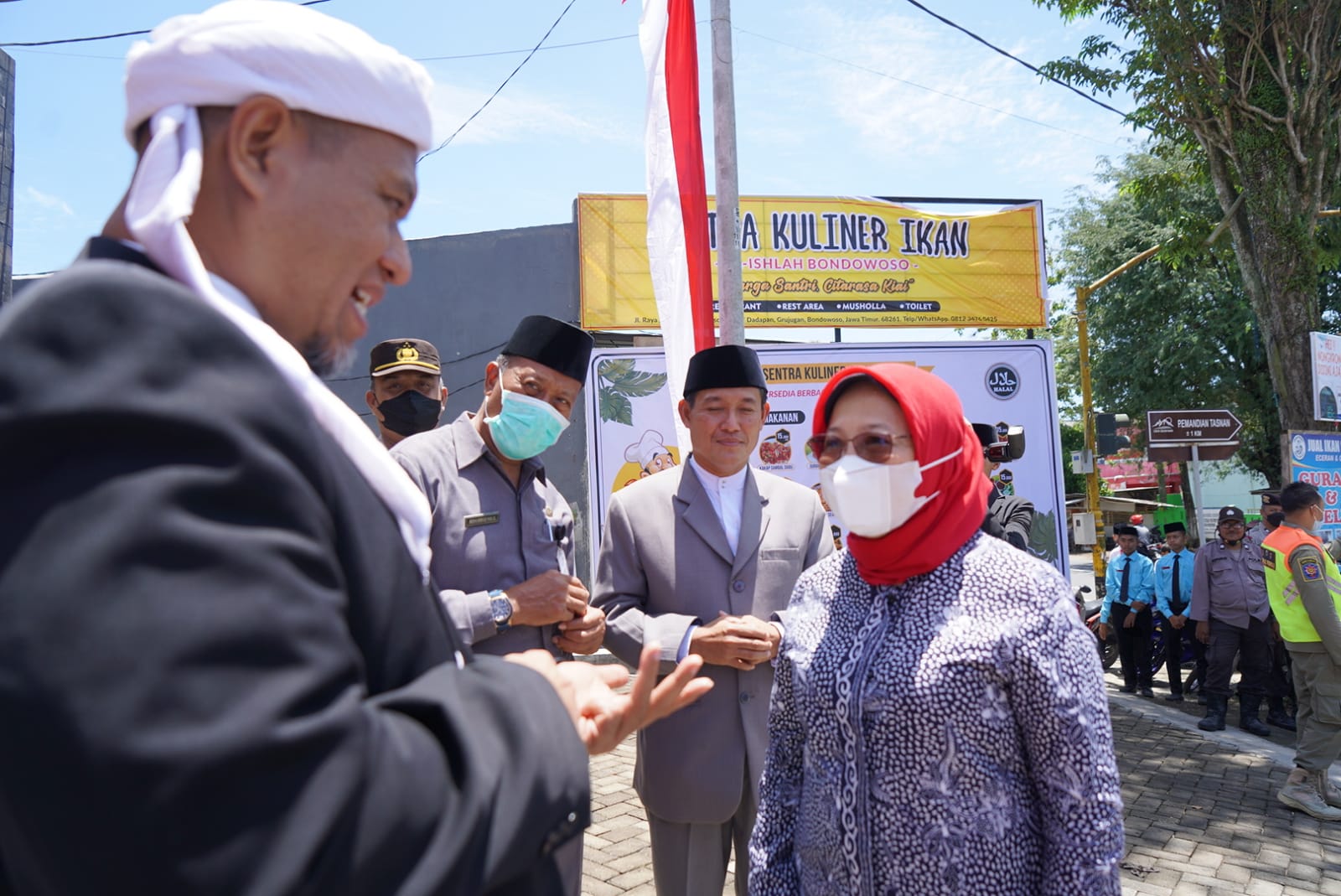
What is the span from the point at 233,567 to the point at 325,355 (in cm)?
41

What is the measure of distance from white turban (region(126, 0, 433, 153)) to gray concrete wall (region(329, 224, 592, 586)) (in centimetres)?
1205

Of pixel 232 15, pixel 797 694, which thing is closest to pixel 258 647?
pixel 232 15

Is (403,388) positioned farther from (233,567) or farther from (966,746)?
(233,567)

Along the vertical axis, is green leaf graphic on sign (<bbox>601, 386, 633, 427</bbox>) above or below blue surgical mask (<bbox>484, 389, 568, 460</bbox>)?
above

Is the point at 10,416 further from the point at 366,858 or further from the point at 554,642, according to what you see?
the point at 554,642

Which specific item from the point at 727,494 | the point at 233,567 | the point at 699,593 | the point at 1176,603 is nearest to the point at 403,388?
the point at 727,494

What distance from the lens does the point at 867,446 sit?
2158mm

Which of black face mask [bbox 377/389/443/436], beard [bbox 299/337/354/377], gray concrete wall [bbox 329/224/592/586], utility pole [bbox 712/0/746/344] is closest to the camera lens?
beard [bbox 299/337/354/377]

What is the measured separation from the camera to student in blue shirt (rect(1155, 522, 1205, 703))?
31.7ft

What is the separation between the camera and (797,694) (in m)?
2.09

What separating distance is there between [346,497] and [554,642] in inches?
86.3

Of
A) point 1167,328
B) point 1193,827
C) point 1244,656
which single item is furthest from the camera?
point 1167,328

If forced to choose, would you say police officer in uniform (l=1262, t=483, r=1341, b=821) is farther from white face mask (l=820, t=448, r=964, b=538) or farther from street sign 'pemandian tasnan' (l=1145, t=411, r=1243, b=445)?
white face mask (l=820, t=448, r=964, b=538)

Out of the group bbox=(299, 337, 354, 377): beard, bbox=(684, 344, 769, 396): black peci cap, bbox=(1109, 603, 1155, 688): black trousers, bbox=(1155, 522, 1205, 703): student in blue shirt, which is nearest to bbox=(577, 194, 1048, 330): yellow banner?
bbox=(1155, 522, 1205, 703): student in blue shirt
